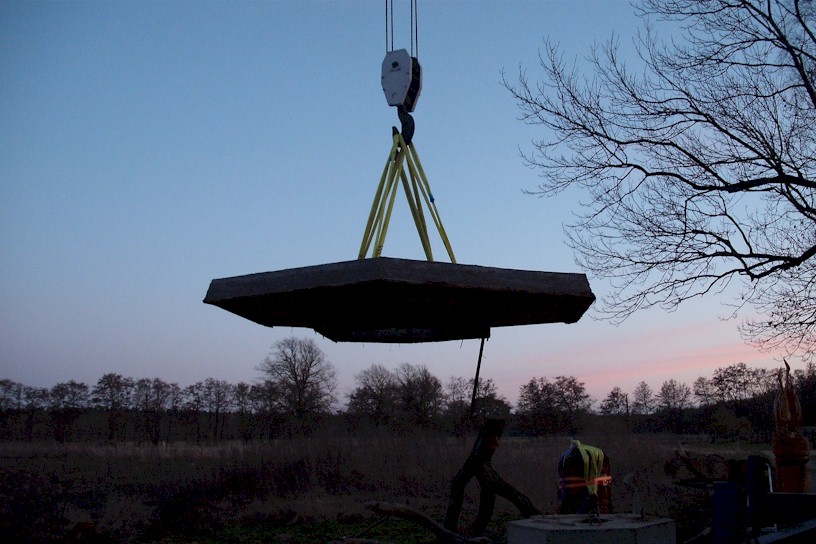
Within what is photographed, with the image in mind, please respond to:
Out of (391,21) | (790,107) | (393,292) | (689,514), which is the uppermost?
(790,107)

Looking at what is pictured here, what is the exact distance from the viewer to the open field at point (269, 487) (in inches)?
514

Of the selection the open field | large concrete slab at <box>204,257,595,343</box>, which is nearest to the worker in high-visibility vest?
large concrete slab at <box>204,257,595,343</box>

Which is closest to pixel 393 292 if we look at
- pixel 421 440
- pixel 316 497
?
pixel 316 497

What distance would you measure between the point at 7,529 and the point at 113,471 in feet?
23.8

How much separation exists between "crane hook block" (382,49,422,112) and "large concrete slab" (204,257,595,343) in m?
1.31

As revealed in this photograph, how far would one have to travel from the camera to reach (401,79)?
438cm

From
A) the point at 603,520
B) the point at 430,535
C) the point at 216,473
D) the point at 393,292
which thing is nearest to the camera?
the point at 393,292

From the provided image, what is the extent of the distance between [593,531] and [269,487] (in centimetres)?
1526

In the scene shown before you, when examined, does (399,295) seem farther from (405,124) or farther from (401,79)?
(401,79)

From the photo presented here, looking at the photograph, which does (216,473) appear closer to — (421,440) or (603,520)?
(421,440)

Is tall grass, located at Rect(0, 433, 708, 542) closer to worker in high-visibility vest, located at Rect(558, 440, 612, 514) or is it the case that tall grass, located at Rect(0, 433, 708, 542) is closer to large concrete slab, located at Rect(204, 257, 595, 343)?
worker in high-visibility vest, located at Rect(558, 440, 612, 514)

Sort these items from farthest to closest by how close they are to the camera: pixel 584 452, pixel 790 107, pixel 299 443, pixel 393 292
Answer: pixel 299 443 → pixel 790 107 → pixel 584 452 → pixel 393 292

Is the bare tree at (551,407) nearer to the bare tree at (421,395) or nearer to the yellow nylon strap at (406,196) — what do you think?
the bare tree at (421,395)

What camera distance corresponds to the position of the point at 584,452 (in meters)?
7.67
